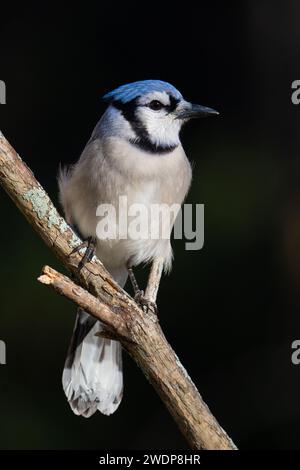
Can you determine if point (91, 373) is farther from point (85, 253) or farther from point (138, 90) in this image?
point (138, 90)

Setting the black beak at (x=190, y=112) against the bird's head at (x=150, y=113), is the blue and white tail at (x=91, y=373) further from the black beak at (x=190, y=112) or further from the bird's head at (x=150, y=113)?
the black beak at (x=190, y=112)

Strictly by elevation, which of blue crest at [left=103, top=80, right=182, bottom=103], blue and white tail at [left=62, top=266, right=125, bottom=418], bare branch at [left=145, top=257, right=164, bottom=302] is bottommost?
blue and white tail at [left=62, top=266, right=125, bottom=418]

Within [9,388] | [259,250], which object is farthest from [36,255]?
[259,250]

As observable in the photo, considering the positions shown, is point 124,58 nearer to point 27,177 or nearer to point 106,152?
point 106,152

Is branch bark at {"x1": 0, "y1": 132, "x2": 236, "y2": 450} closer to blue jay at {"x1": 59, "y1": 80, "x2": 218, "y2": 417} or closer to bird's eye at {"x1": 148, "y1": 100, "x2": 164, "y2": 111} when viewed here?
blue jay at {"x1": 59, "y1": 80, "x2": 218, "y2": 417}

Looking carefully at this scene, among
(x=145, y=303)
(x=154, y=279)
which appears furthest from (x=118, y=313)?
(x=154, y=279)

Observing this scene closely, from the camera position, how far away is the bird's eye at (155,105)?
348 cm

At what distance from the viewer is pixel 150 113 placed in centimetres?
349

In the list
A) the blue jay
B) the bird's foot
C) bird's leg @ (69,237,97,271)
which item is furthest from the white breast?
bird's leg @ (69,237,97,271)

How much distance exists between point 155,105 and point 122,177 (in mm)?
292

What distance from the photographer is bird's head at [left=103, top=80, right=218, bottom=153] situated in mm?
3480

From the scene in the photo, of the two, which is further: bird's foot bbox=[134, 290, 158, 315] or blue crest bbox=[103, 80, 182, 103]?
blue crest bbox=[103, 80, 182, 103]

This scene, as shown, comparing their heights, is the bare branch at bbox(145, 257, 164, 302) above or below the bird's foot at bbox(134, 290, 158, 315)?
above

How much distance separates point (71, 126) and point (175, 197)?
1.51 meters
